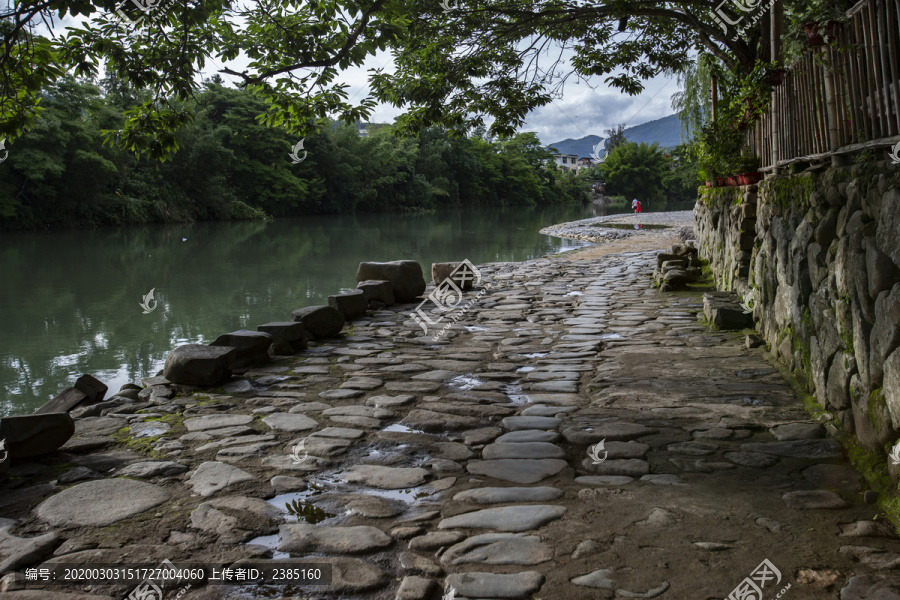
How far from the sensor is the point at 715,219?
869 cm

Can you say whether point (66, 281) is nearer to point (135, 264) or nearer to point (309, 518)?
point (135, 264)

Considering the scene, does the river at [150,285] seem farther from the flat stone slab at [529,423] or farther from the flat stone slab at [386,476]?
the flat stone slab at [529,423]

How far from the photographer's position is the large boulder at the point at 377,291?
8.06 meters

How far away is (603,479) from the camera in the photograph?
306cm

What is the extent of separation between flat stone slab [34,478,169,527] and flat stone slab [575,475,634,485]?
1888 mm

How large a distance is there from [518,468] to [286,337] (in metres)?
3.11

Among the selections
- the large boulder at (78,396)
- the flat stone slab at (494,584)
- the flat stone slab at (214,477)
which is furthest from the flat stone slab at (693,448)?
the large boulder at (78,396)

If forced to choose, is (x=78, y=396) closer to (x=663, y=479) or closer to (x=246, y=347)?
(x=246, y=347)

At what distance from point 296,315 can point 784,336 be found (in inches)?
167
